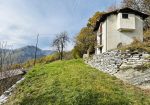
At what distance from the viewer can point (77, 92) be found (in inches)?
416

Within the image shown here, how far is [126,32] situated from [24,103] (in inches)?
575

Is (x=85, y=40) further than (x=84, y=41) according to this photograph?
No

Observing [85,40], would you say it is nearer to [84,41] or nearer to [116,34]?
[84,41]

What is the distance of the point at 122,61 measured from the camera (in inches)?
567

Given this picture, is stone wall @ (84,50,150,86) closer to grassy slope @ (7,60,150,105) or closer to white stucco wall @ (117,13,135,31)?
grassy slope @ (7,60,150,105)

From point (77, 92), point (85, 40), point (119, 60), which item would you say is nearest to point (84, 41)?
point (85, 40)

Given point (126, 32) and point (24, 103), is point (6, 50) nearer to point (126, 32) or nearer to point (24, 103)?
point (24, 103)

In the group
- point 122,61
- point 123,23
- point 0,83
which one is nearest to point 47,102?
point 0,83

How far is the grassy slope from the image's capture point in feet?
32.3

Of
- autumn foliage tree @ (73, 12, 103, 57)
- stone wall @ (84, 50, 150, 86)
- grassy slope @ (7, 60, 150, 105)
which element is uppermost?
autumn foliage tree @ (73, 12, 103, 57)

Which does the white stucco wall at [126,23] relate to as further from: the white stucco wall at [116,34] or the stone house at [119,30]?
the white stucco wall at [116,34]

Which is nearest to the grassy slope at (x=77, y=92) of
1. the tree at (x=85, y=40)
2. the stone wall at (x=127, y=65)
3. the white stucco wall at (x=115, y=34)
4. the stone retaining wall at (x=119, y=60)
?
the stone wall at (x=127, y=65)

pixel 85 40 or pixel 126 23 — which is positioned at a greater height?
pixel 126 23

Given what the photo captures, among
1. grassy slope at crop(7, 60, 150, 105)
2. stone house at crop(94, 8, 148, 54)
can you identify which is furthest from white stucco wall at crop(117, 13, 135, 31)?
grassy slope at crop(7, 60, 150, 105)
